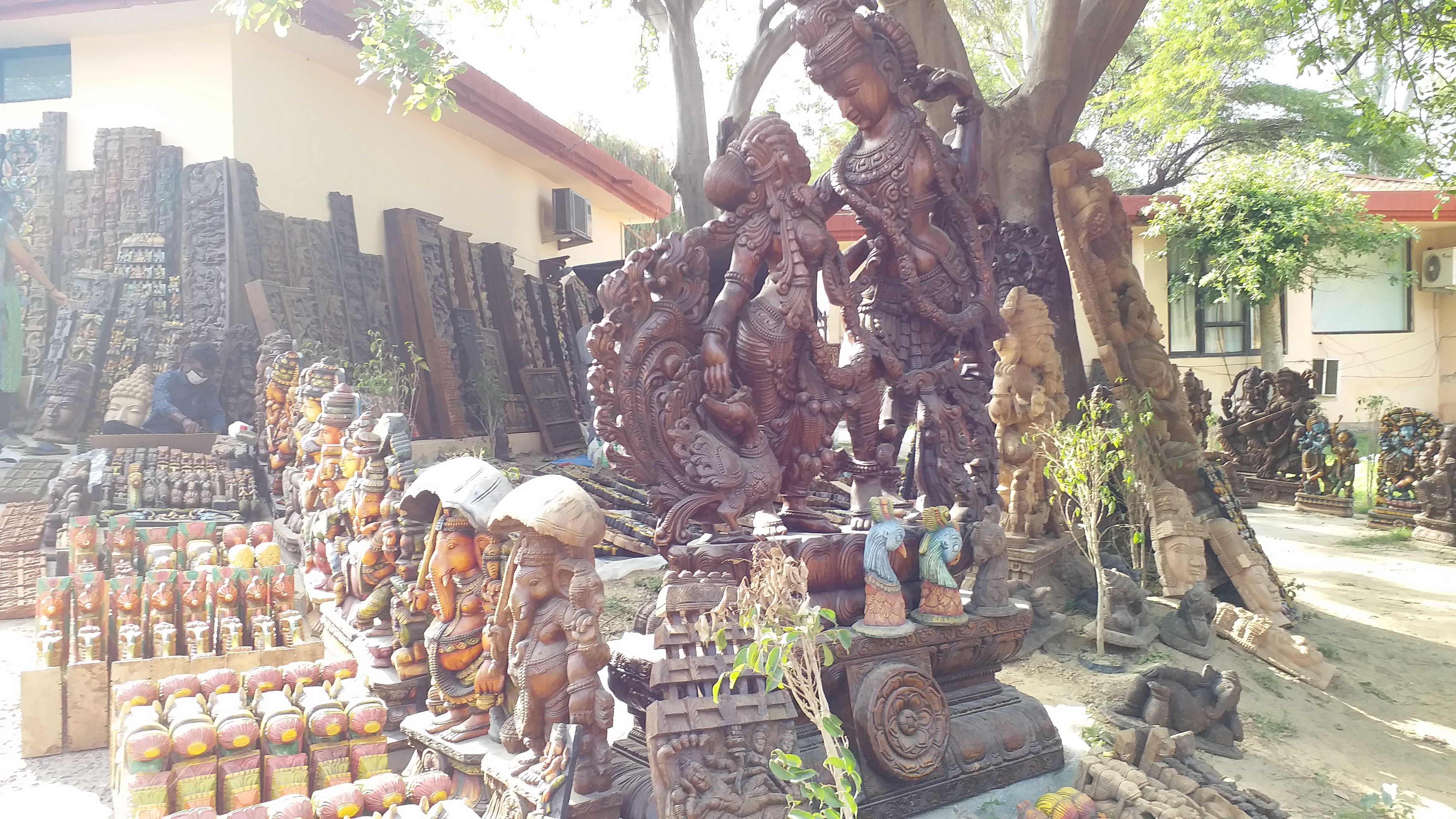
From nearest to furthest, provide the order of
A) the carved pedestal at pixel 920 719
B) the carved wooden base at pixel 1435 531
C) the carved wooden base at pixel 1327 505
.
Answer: the carved pedestal at pixel 920 719 → the carved wooden base at pixel 1435 531 → the carved wooden base at pixel 1327 505

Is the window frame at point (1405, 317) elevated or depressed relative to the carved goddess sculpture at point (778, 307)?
elevated

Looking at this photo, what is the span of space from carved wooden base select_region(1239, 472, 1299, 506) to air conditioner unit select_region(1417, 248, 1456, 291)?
732 cm

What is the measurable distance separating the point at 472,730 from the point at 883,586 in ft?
5.17

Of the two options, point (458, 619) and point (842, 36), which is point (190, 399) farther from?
point (842, 36)

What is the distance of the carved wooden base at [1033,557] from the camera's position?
5934 mm

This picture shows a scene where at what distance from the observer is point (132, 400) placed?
7.46 m

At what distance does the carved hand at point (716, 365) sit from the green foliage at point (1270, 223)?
1144cm

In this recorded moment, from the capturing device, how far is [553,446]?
12070mm

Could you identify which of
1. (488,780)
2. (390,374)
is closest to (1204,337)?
(390,374)

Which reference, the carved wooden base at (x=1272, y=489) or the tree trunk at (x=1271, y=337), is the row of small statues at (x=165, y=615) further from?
the tree trunk at (x=1271, y=337)

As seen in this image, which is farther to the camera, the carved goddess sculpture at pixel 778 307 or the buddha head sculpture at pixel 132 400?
the buddha head sculpture at pixel 132 400

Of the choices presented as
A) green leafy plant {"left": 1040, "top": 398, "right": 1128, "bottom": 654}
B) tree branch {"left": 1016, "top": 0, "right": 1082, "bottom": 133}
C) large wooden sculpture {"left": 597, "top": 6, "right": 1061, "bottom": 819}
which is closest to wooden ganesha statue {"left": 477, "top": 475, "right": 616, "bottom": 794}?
large wooden sculpture {"left": 597, "top": 6, "right": 1061, "bottom": 819}

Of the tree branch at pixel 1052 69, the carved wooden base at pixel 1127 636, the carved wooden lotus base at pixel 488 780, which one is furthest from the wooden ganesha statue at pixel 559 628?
the tree branch at pixel 1052 69

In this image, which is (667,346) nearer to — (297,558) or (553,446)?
(297,558)
